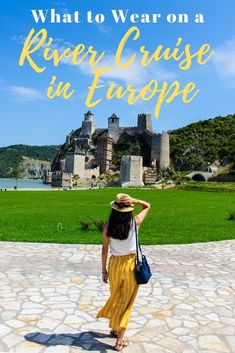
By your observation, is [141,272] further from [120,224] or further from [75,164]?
[75,164]

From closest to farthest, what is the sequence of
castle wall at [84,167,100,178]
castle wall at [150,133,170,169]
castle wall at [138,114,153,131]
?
castle wall at [84,167,100,178]
castle wall at [150,133,170,169]
castle wall at [138,114,153,131]

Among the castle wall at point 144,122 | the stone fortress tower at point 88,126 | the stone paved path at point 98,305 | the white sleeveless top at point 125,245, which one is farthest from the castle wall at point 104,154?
the white sleeveless top at point 125,245

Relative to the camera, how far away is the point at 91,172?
11306cm

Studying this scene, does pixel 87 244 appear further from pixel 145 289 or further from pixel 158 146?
pixel 158 146

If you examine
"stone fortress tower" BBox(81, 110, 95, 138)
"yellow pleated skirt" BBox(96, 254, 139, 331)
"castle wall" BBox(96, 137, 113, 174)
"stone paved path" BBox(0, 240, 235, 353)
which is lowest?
"stone paved path" BBox(0, 240, 235, 353)

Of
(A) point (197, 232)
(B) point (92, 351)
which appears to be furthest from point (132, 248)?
(A) point (197, 232)

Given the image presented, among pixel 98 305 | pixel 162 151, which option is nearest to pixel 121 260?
pixel 98 305

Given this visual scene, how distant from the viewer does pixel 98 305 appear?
695cm

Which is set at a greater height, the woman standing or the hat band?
the hat band

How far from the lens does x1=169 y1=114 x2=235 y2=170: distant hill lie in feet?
344

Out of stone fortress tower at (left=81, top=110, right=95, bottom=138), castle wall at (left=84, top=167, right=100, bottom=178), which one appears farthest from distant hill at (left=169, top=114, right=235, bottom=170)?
stone fortress tower at (left=81, top=110, right=95, bottom=138)

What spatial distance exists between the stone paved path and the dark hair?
1509 mm

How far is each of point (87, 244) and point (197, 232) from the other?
17.9 feet

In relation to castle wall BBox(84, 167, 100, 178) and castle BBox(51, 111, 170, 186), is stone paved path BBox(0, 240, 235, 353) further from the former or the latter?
castle wall BBox(84, 167, 100, 178)
